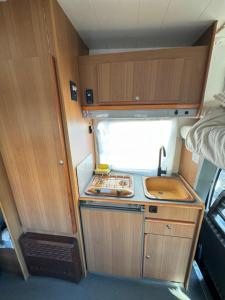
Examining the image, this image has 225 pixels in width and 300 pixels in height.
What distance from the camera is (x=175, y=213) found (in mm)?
1149

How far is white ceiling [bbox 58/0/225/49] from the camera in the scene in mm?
862

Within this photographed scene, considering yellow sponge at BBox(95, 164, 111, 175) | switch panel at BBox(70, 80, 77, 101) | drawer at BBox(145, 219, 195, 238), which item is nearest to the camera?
switch panel at BBox(70, 80, 77, 101)

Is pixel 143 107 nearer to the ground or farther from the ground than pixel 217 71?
nearer to the ground

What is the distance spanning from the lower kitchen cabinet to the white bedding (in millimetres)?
735

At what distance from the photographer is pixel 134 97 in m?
1.19

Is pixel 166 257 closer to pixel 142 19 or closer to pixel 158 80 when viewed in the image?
pixel 158 80

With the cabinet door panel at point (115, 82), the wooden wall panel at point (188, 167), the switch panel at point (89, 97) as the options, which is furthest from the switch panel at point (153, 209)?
the switch panel at point (89, 97)

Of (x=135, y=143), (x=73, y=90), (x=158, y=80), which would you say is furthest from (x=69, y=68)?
(x=135, y=143)

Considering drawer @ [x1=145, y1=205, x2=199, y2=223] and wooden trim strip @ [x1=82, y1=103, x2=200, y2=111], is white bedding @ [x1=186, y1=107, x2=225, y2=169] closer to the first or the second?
wooden trim strip @ [x1=82, y1=103, x2=200, y2=111]

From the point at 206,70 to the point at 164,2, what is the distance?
0.57m

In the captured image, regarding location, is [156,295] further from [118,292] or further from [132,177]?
[132,177]

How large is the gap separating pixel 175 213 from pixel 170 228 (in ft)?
0.52

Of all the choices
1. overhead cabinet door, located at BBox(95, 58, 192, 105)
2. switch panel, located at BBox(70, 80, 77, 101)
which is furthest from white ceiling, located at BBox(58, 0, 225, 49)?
switch panel, located at BBox(70, 80, 77, 101)

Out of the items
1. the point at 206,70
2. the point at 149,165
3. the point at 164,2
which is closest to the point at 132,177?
the point at 149,165
